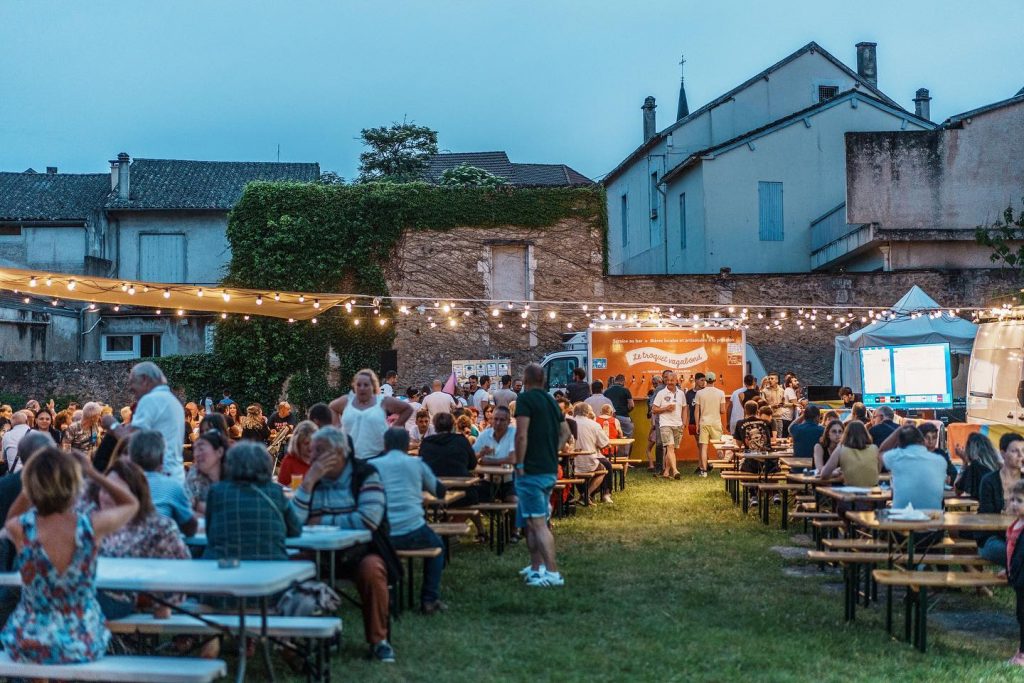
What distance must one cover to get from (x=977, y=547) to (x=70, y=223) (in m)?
29.6

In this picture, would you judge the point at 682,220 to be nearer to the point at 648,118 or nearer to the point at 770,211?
the point at 770,211

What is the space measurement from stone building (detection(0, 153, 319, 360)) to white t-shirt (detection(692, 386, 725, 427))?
18.2 metres

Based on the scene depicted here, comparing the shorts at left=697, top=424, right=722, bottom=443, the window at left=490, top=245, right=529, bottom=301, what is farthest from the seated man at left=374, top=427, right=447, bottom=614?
the window at left=490, top=245, right=529, bottom=301

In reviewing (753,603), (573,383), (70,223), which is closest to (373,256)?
(573,383)

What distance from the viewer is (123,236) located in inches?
1347

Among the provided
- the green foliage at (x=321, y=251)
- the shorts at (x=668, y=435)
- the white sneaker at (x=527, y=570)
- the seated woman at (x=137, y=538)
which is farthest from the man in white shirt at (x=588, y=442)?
the green foliage at (x=321, y=251)

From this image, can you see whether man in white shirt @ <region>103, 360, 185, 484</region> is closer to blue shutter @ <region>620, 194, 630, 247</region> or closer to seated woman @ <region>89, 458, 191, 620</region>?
seated woman @ <region>89, 458, 191, 620</region>

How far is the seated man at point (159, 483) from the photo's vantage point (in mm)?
5820

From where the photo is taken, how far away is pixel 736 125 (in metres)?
29.8

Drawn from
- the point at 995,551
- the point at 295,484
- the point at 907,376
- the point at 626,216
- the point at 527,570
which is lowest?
the point at 527,570

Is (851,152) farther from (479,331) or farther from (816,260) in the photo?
(479,331)

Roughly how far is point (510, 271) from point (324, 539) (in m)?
18.6

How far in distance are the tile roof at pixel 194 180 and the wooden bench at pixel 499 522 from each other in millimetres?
24018

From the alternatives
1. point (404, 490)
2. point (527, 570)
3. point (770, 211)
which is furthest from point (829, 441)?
point (770, 211)
